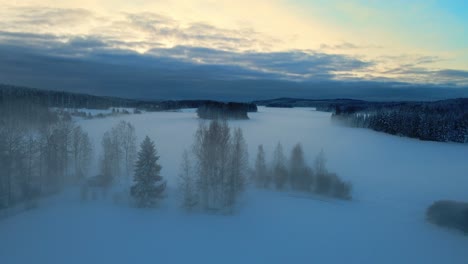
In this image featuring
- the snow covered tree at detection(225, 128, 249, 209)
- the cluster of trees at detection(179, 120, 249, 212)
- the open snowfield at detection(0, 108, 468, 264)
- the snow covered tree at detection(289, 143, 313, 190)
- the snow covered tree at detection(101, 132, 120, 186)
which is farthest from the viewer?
the snow covered tree at detection(289, 143, 313, 190)

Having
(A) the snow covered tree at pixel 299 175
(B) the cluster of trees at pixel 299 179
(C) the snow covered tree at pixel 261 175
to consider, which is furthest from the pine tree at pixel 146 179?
(A) the snow covered tree at pixel 299 175

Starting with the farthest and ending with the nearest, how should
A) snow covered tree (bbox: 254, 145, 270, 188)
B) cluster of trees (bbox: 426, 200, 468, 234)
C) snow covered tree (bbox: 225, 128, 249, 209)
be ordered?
snow covered tree (bbox: 254, 145, 270, 188) → snow covered tree (bbox: 225, 128, 249, 209) → cluster of trees (bbox: 426, 200, 468, 234)

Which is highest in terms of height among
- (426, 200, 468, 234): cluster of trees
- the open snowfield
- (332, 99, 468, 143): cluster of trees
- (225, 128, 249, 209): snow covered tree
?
(332, 99, 468, 143): cluster of trees

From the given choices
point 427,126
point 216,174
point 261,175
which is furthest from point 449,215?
point 427,126

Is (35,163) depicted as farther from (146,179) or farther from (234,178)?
(234,178)

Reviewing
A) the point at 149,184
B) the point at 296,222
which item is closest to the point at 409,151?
the point at 296,222

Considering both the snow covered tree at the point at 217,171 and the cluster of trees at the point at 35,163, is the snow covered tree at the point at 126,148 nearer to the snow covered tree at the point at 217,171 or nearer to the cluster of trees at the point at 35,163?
the cluster of trees at the point at 35,163

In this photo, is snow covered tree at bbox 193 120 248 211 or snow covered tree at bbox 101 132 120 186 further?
snow covered tree at bbox 101 132 120 186

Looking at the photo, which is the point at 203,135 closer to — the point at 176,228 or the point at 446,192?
the point at 176,228

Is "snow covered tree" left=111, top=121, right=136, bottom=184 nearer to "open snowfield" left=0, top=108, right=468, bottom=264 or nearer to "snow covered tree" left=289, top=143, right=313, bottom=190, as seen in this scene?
"open snowfield" left=0, top=108, right=468, bottom=264

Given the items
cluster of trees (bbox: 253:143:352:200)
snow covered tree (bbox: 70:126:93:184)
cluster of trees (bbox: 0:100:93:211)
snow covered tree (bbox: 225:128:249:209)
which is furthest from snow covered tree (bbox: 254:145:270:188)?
snow covered tree (bbox: 70:126:93:184)

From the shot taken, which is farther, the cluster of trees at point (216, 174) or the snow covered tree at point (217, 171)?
the snow covered tree at point (217, 171)
